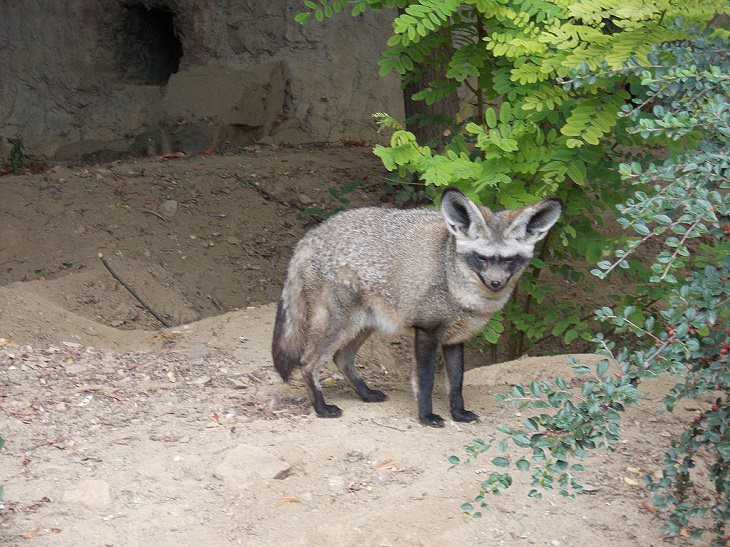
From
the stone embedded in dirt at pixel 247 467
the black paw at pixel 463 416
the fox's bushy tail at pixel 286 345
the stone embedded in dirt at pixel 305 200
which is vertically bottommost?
the black paw at pixel 463 416

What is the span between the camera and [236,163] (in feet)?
42.5

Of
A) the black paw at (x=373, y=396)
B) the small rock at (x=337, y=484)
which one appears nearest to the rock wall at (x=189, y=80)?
the black paw at (x=373, y=396)

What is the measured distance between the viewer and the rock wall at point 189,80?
14773mm

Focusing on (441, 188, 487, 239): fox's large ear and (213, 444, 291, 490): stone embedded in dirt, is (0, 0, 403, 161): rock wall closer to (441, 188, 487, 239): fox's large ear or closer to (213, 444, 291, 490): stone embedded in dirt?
(441, 188, 487, 239): fox's large ear

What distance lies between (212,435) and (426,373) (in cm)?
153

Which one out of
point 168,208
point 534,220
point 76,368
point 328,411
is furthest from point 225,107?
point 534,220

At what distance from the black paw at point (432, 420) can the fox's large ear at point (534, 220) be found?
1.36 m

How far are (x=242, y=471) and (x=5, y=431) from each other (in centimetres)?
172

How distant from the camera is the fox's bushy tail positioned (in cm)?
693

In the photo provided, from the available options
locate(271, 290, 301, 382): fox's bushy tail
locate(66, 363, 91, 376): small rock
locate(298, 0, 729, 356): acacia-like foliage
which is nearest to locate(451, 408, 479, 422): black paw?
locate(298, 0, 729, 356): acacia-like foliage

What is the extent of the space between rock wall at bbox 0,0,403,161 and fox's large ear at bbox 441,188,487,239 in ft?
28.0

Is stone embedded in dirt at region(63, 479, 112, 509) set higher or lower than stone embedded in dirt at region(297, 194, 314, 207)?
higher

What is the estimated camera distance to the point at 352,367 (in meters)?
7.27

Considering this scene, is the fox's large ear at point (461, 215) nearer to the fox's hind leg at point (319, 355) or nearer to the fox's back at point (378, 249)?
the fox's back at point (378, 249)
